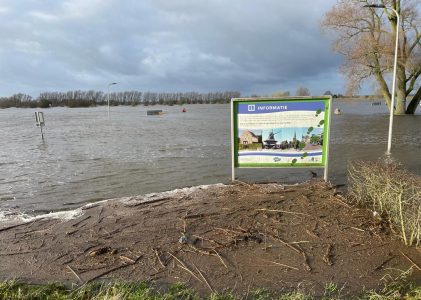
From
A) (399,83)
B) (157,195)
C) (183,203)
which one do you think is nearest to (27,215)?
(157,195)

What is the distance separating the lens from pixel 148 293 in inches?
158

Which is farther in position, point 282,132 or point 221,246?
point 282,132

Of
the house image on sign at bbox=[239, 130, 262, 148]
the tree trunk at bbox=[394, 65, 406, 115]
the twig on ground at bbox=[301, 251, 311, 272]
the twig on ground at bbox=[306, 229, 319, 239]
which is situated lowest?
the twig on ground at bbox=[301, 251, 311, 272]

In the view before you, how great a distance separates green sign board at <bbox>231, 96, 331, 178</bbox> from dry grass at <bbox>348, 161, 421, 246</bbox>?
1718mm

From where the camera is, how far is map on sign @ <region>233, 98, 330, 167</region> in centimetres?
819

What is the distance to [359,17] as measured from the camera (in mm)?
43125

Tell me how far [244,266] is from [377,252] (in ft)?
6.08

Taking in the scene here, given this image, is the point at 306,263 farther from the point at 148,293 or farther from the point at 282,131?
the point at 282,131

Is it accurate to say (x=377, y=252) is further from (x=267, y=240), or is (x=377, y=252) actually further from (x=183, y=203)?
(x=183, y=203)

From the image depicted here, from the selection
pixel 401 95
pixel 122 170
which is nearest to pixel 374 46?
pixel 401 95

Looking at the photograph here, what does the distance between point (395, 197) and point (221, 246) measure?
2.73 m

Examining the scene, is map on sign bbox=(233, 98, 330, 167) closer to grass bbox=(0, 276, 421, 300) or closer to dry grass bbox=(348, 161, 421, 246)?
dry grass bbox=(348, 161, 421, 246)

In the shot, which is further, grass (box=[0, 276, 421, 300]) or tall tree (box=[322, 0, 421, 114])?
tall tree (box=[322, 0, 421, 114])

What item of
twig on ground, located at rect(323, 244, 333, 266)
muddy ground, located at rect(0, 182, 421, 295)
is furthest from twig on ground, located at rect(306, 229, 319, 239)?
twig on ground, located at rect(323, 244, 333, 266)
